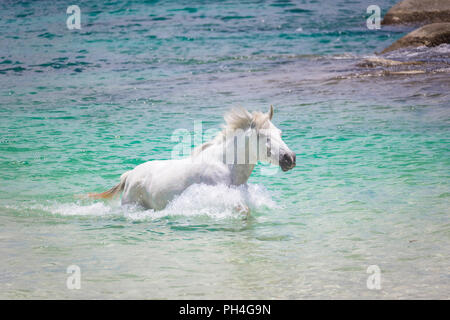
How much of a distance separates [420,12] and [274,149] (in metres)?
23.1

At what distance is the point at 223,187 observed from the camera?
301 inches

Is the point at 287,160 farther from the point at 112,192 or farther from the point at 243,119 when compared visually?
the point at 112,192

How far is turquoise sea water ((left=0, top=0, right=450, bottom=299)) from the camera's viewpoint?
5.87 meters

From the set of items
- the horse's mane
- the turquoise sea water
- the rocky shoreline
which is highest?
the rocky shoreline

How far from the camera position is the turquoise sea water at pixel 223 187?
231 inches

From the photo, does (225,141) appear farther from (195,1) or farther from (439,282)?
(195,1)

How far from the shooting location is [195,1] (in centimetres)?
4125

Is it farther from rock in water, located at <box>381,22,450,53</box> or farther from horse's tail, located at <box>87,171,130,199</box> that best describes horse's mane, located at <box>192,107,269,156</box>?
rock in water, located at <box>381,22,450,53</box>

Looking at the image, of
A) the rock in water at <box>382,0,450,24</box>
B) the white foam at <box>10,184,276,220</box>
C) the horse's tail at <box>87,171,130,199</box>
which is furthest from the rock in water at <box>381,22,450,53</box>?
the horse's tail at <box>87,171,130,199</box>

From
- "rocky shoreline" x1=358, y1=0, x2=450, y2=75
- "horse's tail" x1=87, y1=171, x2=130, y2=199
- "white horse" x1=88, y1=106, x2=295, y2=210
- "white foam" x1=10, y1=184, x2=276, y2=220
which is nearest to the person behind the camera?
"white horse" x1=88, y1=106, x2=295, y2=210

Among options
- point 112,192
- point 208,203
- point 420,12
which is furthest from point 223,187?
point 420,12

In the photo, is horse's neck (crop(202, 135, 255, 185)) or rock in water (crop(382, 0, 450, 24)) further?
rock in water (crop(382, 0, 450, 24))

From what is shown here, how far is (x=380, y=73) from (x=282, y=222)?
12.5 metres
